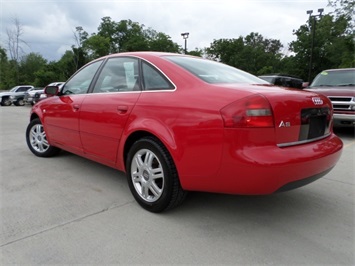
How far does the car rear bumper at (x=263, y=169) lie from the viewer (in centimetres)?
222

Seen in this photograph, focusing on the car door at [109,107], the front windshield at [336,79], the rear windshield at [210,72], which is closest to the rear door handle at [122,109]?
the car door at [109,107]

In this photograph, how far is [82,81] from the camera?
4004 mm

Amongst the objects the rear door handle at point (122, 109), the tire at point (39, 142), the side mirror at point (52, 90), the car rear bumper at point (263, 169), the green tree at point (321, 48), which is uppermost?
the green tree at point (321, 48)

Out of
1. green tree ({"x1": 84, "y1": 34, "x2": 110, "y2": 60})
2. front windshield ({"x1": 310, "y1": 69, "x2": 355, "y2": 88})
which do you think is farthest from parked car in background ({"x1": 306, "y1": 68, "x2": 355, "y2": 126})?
green tree ({"x1": 84, "y1": 34, "x2": 110, "y2": 60})

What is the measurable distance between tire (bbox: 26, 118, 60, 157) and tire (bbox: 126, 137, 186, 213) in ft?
7.55

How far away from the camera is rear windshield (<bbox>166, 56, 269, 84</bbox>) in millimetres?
2852

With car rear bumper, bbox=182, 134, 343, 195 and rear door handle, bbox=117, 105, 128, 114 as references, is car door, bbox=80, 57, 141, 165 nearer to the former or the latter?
rear door handle, bbox=117, 105, 128, 114

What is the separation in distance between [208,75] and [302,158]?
1149 millimetres

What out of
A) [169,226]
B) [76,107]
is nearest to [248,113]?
[169,226]

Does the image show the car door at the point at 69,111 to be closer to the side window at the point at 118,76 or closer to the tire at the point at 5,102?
the side window at the point at 118,76

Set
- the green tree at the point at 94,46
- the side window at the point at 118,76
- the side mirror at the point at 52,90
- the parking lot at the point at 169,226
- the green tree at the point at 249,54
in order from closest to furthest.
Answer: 1. the parking lot at the point at 169,226
2. the side window at the point at 118,76
3. the side mirror at the point at 52,90
4. the green tree at the point at 94,46
5. the green tree at the point at 249,54

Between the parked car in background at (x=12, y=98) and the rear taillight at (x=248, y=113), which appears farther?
the parked car in background at (x=12, y=98)

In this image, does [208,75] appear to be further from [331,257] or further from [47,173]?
[47,173]

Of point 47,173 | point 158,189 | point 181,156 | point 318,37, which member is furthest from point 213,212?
point 318,37
